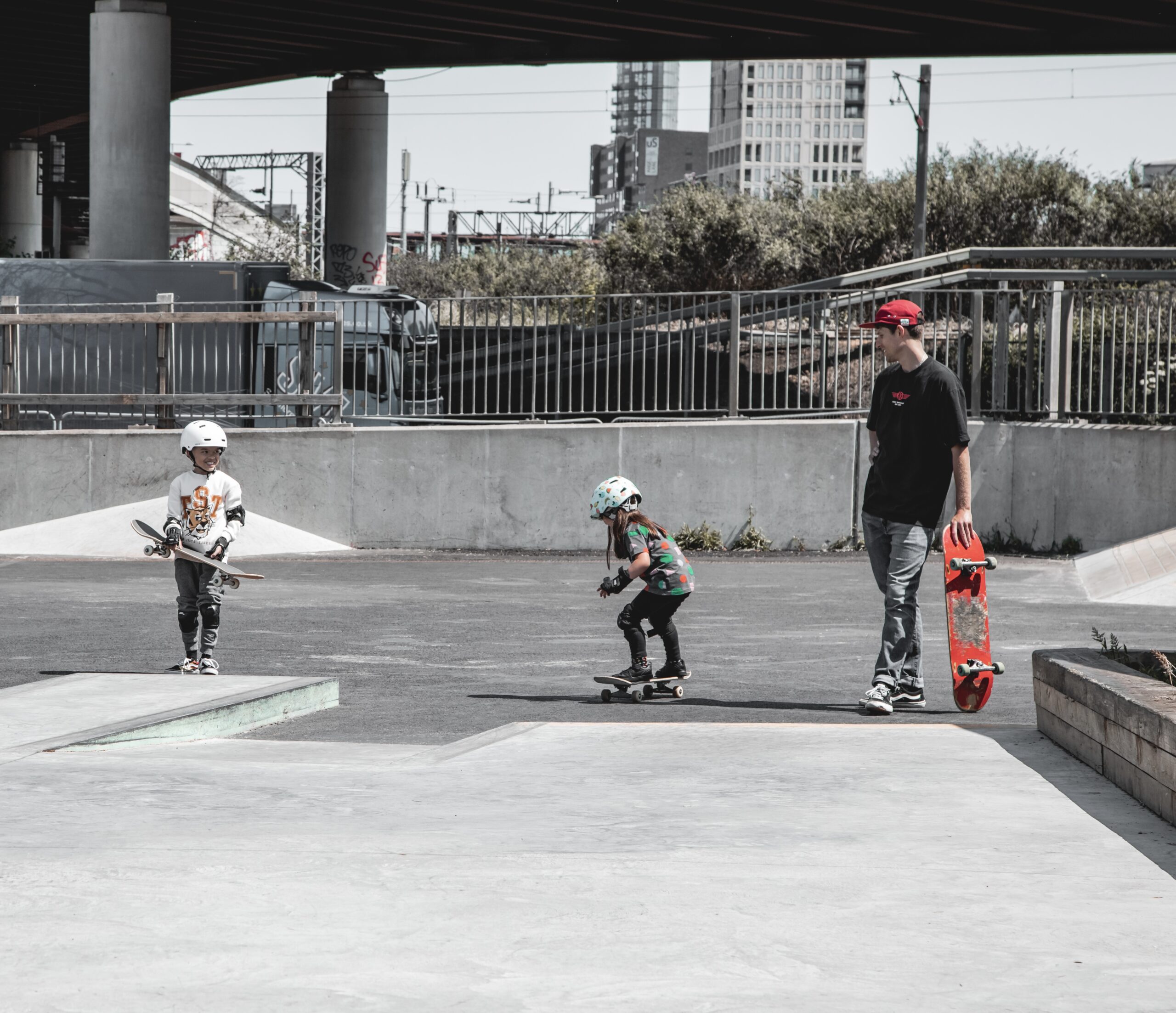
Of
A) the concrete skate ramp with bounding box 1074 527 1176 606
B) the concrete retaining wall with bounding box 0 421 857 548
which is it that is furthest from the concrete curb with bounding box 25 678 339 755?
the concrete retaining wall with bounding box 0 421 857 548

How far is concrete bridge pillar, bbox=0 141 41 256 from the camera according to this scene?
2293 inches

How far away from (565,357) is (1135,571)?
6722 mm

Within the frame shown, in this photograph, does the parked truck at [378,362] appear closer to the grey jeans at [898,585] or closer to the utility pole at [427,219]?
the grey jeans at [898,585]

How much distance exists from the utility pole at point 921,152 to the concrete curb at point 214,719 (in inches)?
1203

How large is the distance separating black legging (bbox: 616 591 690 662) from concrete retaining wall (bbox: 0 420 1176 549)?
8.25m

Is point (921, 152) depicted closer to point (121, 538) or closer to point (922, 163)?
point (922, 163)

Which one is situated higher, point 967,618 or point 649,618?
point 967,618

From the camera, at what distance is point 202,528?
8.82m

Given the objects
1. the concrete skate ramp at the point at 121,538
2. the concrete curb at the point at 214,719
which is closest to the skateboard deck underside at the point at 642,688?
the concrete curb at the point at 214,719

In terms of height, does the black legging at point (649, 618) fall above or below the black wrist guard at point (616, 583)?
below

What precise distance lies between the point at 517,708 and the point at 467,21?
28118 mm

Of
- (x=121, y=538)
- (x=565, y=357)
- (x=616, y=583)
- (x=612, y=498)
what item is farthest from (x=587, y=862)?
(x=565, y=357)

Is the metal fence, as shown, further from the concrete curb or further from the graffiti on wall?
the graffiti on wall

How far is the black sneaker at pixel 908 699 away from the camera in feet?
25.5
